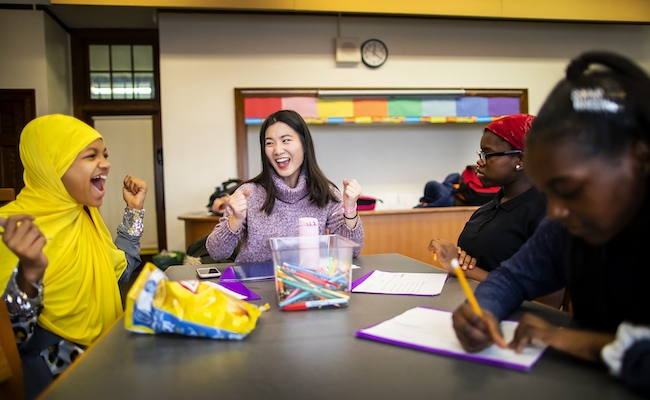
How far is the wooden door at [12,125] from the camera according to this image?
16.1 ft

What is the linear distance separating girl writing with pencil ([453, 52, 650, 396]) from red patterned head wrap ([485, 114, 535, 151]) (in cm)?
84

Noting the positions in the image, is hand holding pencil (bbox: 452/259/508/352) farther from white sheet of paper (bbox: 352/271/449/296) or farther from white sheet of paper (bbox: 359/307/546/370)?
white sheet of paper (bbox: 352/271/449/296)

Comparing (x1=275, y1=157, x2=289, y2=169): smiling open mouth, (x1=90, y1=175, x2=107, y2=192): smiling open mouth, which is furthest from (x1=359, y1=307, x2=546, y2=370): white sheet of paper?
→ (x1=275, y1=157, x2=289, y2=169): smiling open mouth

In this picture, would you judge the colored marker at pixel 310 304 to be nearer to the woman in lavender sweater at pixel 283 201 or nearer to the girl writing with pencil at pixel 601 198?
the girl writing with pencil at pixel 601 198

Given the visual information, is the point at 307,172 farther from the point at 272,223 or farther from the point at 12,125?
the point at 12,125

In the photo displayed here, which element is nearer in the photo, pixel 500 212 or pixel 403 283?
pixel 403 283

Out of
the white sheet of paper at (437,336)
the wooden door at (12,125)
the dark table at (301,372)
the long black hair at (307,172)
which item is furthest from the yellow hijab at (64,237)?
the wooden door at (12,125)

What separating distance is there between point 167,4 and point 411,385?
14.2 feet

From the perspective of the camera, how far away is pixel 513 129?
168 cm

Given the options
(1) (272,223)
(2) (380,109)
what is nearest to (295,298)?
(1) (272,223)

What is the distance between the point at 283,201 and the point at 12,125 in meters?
4.28

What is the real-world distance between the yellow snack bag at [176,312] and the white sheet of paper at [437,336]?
25cm

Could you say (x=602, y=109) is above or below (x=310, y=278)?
above

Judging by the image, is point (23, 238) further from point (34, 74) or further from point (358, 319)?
point (34, 74)
